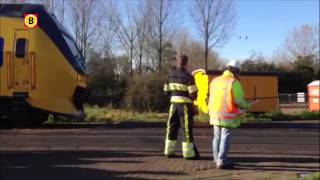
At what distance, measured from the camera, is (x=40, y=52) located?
57.2 feet

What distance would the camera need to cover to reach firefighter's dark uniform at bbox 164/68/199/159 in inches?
417

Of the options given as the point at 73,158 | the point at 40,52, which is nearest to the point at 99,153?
the point at 73,158

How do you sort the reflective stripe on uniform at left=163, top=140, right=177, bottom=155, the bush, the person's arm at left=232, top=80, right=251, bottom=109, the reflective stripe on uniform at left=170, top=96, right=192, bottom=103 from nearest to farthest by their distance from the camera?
the person's arm at left=232, top=80, right=251, bottom=109, the reflective stripe on uniform at left=170, top=96, right=192, bottom=103, the reflective stripe on uniform at left=163, top=140, right=177, bottom=155, the bush

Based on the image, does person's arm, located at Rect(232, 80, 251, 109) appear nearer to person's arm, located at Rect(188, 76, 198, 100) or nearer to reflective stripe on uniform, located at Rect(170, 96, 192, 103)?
person's arm, located at Rect(188, 76, 198, 100)

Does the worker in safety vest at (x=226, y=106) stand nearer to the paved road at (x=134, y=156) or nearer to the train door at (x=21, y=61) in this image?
the paved road at (x=134, y=156)

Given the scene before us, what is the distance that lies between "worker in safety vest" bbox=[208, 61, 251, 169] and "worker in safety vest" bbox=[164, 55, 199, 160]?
77 cm

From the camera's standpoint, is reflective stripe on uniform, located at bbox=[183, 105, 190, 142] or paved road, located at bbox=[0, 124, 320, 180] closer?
paved road, located at bbox=[0, 124, 320, 180]

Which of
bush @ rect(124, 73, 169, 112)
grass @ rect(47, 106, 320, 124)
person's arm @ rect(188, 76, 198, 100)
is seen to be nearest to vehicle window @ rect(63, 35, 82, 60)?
grass @ rect(47, 106, 320, 124)

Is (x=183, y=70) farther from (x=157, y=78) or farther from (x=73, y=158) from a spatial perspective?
(x=157, y=78)

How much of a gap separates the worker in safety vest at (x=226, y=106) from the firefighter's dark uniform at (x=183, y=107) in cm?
77

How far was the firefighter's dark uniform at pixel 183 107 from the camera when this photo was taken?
10.6m

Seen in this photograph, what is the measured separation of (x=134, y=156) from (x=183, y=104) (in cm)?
139

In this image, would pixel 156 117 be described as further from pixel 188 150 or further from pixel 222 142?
pixel 222 142

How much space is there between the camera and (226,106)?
9758 millimetres
